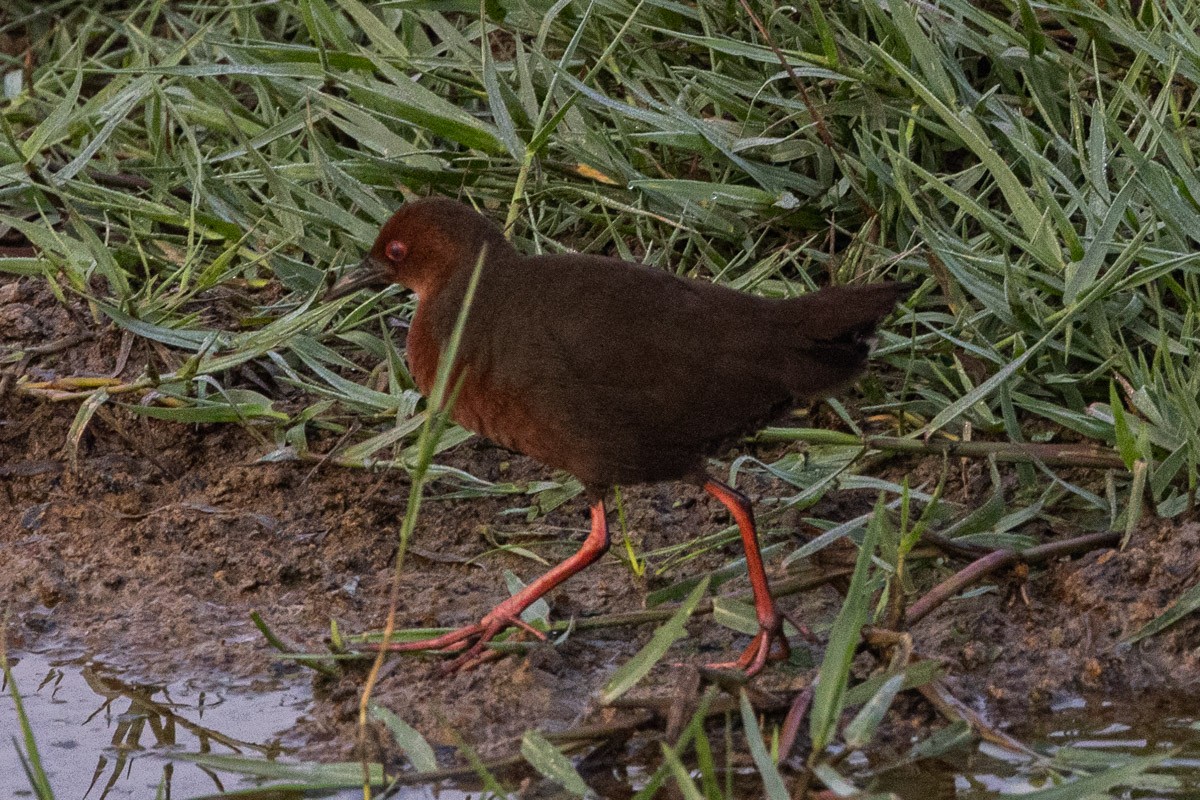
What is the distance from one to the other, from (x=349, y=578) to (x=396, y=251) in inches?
34.4

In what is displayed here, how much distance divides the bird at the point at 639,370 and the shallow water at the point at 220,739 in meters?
0.42

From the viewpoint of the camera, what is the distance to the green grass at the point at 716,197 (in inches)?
172

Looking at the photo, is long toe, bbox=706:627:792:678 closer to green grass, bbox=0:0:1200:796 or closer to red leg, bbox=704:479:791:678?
red leg, bbox=704:479:791:678

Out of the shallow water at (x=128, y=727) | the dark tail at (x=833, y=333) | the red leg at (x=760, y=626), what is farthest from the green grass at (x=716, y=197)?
the shallow water at (x=128, y=727)

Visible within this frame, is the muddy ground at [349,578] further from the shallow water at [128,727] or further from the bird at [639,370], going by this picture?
the bird at [639,370]

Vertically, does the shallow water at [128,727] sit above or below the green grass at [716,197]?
below

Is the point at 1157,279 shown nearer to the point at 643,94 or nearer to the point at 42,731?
the point at 643,94

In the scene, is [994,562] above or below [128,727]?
above

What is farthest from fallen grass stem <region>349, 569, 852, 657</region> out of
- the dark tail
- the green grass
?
the dark tail

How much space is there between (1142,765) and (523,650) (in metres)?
1.52

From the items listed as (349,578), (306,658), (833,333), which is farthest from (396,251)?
(833,333)

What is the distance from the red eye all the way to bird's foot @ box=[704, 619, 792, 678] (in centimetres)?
137

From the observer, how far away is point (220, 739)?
12.3ft

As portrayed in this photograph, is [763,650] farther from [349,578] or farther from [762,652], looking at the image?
[349,578]
